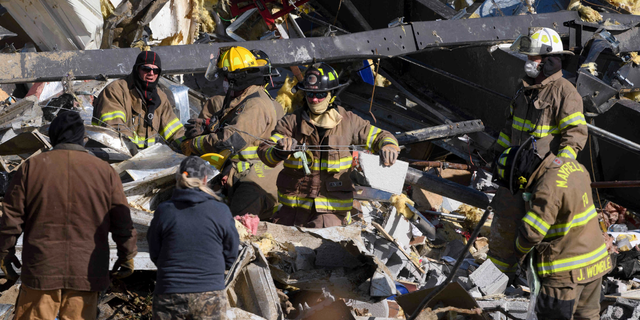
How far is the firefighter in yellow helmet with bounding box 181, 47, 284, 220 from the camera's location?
4902mm

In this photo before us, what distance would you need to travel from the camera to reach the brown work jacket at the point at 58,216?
10.4 ft

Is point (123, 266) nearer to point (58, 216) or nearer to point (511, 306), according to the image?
point (58, 216)

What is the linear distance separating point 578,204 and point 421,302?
1213mm

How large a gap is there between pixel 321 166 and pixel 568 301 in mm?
2027

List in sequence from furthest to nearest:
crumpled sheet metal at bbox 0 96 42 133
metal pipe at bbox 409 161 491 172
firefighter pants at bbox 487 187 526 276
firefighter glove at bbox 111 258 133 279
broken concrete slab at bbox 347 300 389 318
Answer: metal pipe at bbox 409 161 491 172 → crumpled sheet metal at bbox 0 96 42 133 → firefighter pants at bbox 487 187 526 276 → broken concrete slab at bbox 347 300 389 318 → firefighter glove at bbox 111 258 133 279

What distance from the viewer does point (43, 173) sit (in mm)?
3178

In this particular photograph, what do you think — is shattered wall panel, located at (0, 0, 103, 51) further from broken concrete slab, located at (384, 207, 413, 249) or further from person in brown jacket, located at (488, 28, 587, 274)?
person in brown jacket, located at (488, 28, 587, 274)

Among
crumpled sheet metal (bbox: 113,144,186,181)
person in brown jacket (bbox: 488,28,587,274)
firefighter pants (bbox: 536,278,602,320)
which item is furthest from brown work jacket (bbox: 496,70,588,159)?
crumpled sheet metal (bbox: 113,144,186,181)

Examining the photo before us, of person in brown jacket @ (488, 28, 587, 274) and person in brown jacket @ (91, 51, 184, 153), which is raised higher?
person in brown jacket @ (91, 51, 184, 153)

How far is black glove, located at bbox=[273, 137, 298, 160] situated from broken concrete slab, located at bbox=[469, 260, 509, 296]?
2085mm

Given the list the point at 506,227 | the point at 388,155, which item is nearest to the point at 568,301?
the point at 506,227

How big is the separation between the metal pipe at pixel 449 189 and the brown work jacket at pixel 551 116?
926 mm

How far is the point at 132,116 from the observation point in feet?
17.1

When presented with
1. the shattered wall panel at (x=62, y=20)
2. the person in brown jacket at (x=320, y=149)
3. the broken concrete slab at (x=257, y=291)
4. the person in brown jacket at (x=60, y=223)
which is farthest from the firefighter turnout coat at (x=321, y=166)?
the shattered wall panel at (x=62, y=20)
